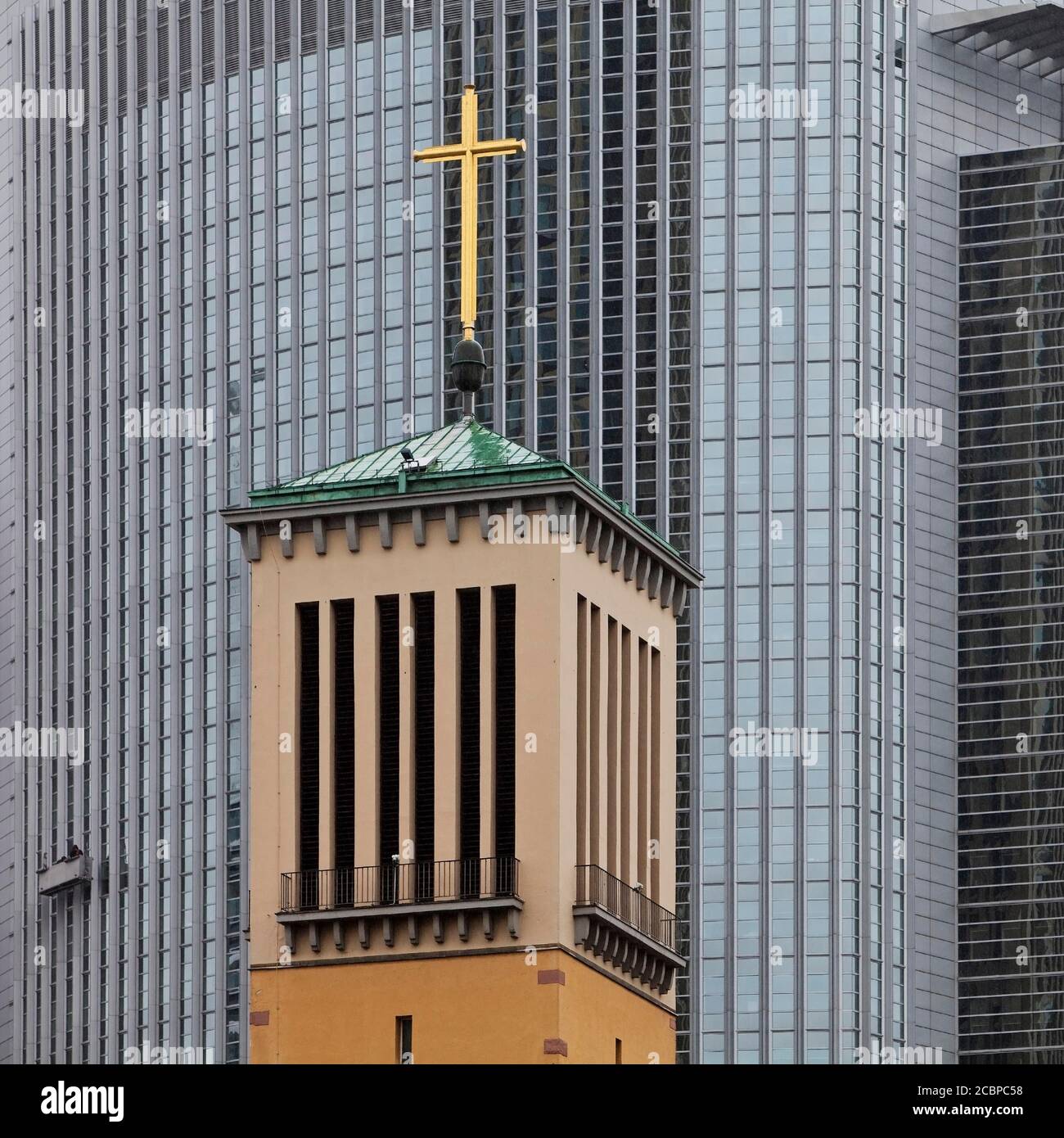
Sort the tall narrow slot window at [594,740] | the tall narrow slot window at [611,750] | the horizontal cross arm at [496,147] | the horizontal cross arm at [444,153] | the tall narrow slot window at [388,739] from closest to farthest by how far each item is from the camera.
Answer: the tall narrow slot window at [388,739], the tall narrow slot window at [594,740], the tall narrow slot window at [611,750], the horizontal cross arm at [496,147], the horizontal cross arm at [444,153]

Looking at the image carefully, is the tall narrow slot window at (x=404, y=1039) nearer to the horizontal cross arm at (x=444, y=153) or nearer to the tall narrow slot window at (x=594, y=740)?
the tall narrow slot window at (x=594, y=740)

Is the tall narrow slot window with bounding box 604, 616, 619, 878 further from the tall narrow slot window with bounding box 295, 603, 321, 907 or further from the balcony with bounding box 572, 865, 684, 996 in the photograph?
the tall narrow slot window with bounding box 295, 603, 321, 907

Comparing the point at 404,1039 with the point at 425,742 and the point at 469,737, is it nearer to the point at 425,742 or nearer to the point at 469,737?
the point at 425,742

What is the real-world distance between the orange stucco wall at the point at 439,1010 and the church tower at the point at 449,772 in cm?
6

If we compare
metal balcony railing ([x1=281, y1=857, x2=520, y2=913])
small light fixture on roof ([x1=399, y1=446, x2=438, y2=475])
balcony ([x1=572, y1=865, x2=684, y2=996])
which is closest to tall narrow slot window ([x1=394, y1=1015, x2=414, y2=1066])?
metal balcony railing ([x1=281, y1=857, x2=520, y2=913])

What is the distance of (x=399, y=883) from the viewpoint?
90062 millimetres

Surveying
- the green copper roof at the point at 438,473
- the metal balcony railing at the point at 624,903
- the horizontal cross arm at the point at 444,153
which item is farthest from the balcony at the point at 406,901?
the horizontal cross arm at the point at 444,153

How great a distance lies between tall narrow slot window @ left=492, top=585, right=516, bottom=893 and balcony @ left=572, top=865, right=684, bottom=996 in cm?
191

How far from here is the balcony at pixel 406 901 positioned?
89.2m
